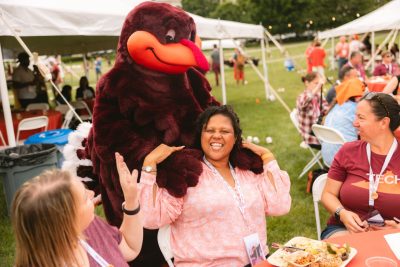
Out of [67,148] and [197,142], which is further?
[67,148]

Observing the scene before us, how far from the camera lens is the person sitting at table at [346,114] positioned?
4020 millimetres

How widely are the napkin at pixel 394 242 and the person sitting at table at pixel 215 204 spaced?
605mm

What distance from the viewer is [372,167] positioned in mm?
2490

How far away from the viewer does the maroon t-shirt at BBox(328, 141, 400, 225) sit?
93.6 inches

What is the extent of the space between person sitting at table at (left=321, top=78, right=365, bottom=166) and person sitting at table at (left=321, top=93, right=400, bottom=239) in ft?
4.54

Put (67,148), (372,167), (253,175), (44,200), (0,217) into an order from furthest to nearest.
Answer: (0,217), (67,148), (372,167), (253,175), (44,200)

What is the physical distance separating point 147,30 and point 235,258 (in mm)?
1422

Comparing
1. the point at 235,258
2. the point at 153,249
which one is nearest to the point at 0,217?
the point at 153,249

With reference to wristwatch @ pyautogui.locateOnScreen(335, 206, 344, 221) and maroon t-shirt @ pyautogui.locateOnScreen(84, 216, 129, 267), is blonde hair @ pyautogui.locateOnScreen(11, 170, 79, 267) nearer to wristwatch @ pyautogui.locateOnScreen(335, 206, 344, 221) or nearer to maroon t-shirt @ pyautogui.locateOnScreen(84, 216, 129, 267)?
maroon t-shirt @ pyautogui.locateOnScreen(84, 216, 129, 267)

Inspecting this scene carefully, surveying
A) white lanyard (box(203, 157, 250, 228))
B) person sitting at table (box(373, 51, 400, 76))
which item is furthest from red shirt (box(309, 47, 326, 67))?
white lanyard (box(203, 157, 250, 228))

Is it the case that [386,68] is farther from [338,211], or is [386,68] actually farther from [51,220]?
[51,220]

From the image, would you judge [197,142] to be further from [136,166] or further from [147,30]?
[147,30]

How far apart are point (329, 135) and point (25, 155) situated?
10.6 feet

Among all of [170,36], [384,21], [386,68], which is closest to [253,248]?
[170,36]
